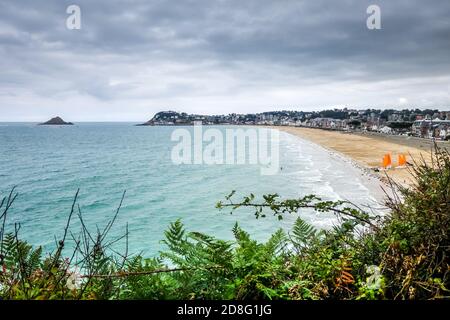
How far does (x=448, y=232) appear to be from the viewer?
2.02 m

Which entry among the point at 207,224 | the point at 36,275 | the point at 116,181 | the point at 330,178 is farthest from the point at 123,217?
the point at 36,275

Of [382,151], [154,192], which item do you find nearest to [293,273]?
[154,192]

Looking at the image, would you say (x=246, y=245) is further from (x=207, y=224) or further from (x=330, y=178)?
(x=330, y=178)

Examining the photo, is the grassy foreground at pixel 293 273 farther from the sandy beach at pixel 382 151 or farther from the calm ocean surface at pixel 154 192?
the calm ocean surface at pixel 154 192

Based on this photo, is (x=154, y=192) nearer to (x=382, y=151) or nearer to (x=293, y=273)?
(x=293, y=273)

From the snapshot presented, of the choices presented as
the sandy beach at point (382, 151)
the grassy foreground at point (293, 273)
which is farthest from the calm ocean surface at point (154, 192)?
the grassy foreground at point (293, 273)

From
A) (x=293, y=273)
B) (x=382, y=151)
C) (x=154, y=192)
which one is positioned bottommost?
(x=154, y=192)

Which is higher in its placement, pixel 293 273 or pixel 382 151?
pixel 293 273

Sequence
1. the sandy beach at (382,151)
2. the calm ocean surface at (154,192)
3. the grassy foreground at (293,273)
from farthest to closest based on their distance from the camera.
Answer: the sandy beach at (382,151) → the calm ocean surface at (154,192) → the grassy foreground at (293,273)

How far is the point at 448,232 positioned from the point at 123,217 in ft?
76.4

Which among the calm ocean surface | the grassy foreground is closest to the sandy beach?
the calm ocean surface

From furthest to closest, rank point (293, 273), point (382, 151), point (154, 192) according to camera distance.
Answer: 1. point (382, 151)
2. point (154, 192)
3. point (293, 273)
